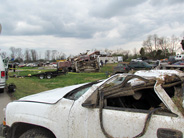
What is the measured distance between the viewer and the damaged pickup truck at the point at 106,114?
1.63m

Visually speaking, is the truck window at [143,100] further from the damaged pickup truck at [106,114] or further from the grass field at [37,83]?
the grass field at [37,83]

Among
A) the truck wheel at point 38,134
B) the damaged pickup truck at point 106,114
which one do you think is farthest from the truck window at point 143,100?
the truck wheel at point 38,134

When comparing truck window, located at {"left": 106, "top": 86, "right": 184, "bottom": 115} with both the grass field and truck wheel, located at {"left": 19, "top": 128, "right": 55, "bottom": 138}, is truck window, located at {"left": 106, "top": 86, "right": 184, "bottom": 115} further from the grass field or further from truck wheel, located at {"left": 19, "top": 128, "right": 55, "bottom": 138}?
the grass field

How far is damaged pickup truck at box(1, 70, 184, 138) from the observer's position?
163cm

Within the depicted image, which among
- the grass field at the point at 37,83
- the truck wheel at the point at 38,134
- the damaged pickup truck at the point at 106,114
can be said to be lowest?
the grass field at the point at 37,83

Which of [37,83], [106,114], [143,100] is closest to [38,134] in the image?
[106,114]

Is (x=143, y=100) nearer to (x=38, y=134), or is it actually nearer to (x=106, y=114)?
(x=106, y=114)

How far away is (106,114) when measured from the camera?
6.18ft

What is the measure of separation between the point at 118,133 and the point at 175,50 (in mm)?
78229

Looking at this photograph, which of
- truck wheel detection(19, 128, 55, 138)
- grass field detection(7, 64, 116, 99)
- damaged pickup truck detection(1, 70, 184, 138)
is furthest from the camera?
grass field detection(7, 64, 116, 99)

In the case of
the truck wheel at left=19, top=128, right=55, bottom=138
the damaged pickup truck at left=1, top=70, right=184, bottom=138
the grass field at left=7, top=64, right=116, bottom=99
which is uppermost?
the damaged pickup truck at left=1, top=70, right=184, bottom=138

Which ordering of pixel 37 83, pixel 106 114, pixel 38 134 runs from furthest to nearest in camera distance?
1. pixel 37 83
2. pixel 38 134
3. pixel 106 114

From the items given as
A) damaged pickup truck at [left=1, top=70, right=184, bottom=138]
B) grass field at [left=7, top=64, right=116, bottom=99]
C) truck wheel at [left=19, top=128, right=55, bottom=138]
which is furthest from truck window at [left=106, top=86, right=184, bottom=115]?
grass field at [left=7, top=64, right=116, bottom=99]

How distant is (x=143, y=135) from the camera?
63.8 inches
